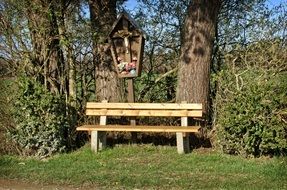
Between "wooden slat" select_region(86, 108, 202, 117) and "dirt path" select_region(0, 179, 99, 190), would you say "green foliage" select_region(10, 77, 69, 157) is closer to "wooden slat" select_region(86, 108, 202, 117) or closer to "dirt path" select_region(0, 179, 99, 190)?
"wooden slat" select_region(86, 108, 202, 117)

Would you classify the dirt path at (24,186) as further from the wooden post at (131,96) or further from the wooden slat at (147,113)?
the wooden post at (131,96)

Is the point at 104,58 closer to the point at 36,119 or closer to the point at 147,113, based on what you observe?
the point at 147,113

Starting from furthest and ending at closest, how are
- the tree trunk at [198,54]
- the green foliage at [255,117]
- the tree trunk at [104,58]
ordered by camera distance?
the tree trunk at [104,58]
the tree trunk at [198,54]
the green foliage at [255,117]

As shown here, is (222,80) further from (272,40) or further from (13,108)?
(13,108)

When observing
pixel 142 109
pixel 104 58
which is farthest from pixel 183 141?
pixel 104 58

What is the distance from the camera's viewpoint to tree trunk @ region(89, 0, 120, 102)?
35.5 feet

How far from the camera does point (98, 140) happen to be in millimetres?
10195

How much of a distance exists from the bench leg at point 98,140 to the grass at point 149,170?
0.15 metres

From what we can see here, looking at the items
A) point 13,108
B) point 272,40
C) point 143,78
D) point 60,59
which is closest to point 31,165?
point 13,108

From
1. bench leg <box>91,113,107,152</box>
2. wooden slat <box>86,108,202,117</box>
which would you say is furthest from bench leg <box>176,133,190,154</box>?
bench leg <box>91,113,107,152</box>

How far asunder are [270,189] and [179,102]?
3381 mm

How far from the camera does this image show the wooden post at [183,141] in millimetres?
9695

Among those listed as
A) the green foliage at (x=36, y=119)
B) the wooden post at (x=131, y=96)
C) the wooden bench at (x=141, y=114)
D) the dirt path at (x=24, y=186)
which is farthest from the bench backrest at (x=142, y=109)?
the dirt path at (x=24, y=186)

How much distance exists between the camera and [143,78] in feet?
38.1
